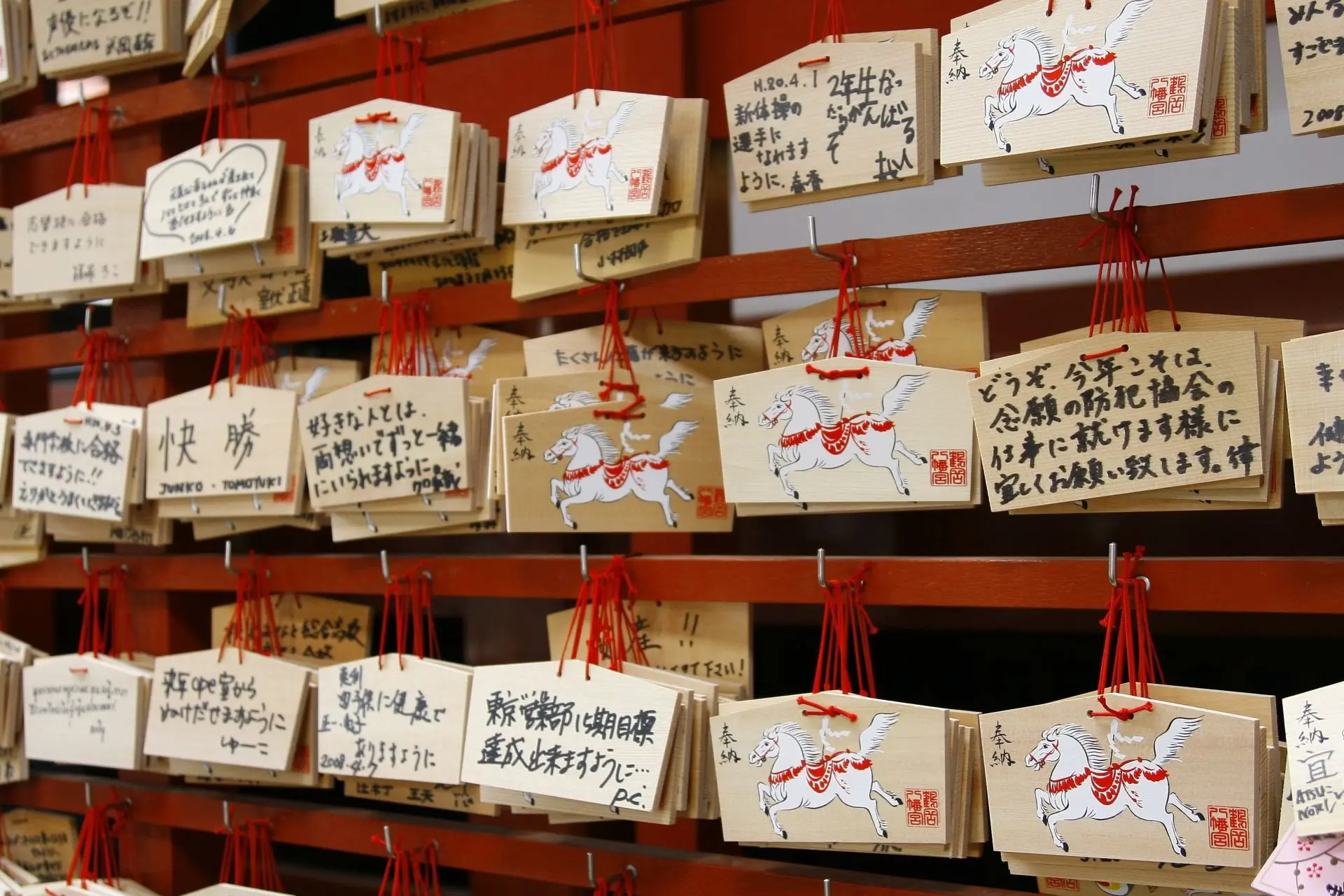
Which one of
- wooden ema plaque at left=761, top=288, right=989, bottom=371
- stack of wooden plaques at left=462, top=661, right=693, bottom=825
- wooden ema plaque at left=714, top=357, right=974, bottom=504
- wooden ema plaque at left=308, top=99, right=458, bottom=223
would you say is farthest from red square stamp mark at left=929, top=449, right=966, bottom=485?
wooden ema plaque at left=308, top=99, right=458, bottom=223

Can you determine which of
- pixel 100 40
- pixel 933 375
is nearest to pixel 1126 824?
pixel 933 375

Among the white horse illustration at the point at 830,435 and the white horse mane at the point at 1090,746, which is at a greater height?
the white horse illustration at the point at 830,435

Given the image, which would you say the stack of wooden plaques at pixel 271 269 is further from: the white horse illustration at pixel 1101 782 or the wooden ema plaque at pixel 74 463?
the white horse illustration at pixel 1101 782

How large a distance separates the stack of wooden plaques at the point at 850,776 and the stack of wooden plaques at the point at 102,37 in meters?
1.33

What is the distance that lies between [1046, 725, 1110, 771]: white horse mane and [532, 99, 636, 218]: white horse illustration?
77cm

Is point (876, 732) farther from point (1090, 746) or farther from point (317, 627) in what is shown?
point (317, 627)

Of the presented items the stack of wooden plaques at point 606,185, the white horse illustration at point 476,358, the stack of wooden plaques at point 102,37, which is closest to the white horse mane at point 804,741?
the stack of wooden plaques at point 606,185

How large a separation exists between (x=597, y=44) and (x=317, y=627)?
930 mm

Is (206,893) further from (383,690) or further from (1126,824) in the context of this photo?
(1126,824)

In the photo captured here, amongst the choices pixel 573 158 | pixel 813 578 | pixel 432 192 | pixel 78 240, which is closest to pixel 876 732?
pixel 813 578

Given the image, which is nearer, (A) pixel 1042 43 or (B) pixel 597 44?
(A) pixel 1042 43

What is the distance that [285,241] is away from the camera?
1.89 meters

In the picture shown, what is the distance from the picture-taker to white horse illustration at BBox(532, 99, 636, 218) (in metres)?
1.56

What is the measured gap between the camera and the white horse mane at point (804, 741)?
1.44 metres
